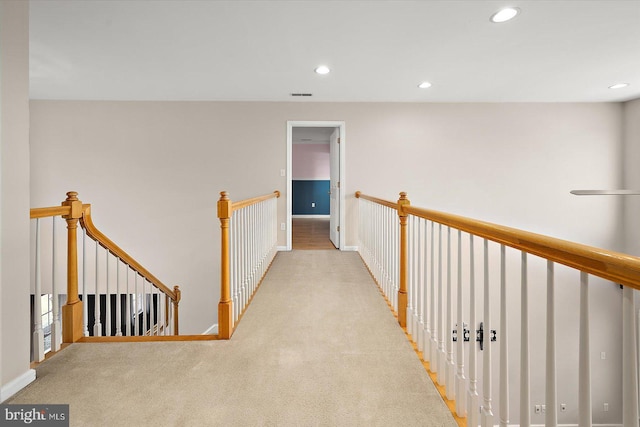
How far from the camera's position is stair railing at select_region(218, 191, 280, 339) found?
Result: 2422 millimetres

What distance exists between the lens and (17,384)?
1.75 meters

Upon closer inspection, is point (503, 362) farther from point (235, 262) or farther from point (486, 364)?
point (235, 262)

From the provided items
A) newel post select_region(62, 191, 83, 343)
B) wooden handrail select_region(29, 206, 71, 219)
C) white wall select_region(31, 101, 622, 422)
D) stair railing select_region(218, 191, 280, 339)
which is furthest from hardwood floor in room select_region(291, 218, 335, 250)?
wooden handrail select_region(29, 206, 71, 219)

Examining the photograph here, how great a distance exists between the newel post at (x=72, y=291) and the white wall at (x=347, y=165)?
307cm

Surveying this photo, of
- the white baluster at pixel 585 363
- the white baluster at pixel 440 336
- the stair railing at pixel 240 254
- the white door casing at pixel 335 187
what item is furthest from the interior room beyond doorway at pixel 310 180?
the white baluster at pixel 585 363

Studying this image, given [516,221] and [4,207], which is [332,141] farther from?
[4,207]

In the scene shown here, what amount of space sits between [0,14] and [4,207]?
0.90 m

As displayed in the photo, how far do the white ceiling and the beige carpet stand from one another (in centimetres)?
244

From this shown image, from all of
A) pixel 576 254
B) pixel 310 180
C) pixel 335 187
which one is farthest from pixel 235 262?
pixel 310 180

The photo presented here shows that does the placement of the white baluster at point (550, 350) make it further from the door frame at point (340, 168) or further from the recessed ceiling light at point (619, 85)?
the recessed ceiling light at point (619, 85)

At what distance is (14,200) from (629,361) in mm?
2424

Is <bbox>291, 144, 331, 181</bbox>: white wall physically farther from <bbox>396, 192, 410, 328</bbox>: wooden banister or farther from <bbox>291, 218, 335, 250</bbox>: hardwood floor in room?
<bbox>396, 192, 410, 328</bbox>: wooden banister

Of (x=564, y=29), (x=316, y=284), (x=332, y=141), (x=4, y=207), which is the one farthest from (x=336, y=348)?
(x=332, y=141)

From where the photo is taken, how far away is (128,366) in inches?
79.0
